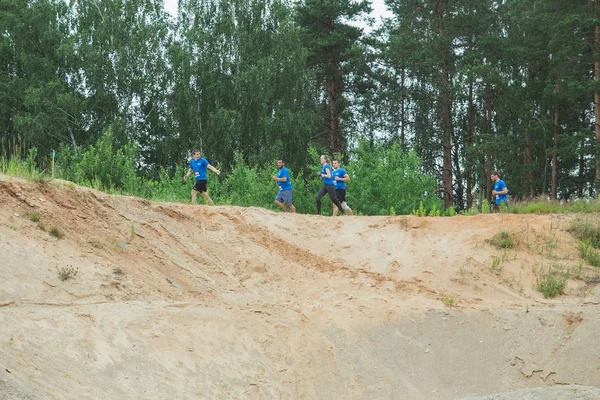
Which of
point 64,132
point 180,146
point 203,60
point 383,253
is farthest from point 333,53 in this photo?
point 383,253

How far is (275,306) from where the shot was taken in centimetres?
1177

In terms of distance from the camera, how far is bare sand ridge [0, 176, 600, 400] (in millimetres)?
8773

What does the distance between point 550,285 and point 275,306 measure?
5289 mm

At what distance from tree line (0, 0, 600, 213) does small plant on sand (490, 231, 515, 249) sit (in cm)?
1469

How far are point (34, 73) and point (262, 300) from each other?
78.2 ft

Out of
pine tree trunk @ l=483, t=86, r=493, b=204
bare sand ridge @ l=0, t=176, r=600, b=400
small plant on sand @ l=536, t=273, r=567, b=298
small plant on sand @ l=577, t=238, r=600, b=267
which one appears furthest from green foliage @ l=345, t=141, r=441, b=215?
pine tree trunk @ l=483, t=86, r=493, b=204

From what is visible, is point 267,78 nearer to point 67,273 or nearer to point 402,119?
point 402,119

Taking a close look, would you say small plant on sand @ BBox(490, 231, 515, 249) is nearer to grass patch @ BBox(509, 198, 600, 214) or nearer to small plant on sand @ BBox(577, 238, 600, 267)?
small plant on sand @ BBox(577, 238, 600, 267)

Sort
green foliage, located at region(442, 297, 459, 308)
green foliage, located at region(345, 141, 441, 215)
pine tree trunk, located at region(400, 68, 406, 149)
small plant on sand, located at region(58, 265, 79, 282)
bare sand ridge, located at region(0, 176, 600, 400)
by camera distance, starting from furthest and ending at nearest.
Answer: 1. pine tree trunk, located at region(400, 68, 406, 149)
2. green foliage, located at region(345, 141, 441, 215)
3. green foliage, located at region(442, 297, 459, 308)
4. small plant on sand, located at region(58, 265, 79, 282)
5. bare sand ridge, located at region(0, 176, 600, 400)

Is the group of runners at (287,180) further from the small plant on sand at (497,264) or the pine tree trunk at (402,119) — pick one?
the pine tree trunk at (402,119)

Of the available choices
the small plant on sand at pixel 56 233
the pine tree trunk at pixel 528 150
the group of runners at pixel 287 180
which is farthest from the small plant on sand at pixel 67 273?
the pine tree trunk at pixel 528 150

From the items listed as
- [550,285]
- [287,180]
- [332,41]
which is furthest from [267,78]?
[550,285]

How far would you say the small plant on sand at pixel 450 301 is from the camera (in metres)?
12.5

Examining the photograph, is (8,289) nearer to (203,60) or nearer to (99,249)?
(99,249)
